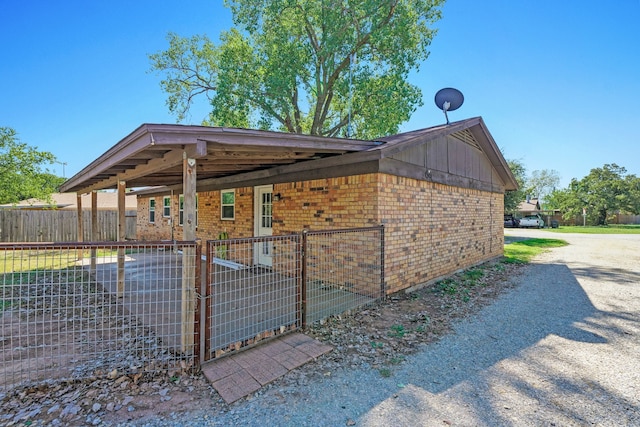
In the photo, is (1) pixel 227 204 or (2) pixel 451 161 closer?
(2) pixel 451 161

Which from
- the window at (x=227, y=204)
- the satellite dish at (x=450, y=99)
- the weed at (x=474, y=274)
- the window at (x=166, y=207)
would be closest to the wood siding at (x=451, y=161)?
the satellite dish at (x=450, y=99)

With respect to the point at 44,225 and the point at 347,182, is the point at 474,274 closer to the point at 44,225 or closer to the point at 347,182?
the point at 347,182

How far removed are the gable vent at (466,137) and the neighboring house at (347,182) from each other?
0.03m

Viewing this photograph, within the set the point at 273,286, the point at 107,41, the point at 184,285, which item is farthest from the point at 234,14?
the point at 184,285

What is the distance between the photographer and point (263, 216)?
26.7 ft

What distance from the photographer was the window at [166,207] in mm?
13487

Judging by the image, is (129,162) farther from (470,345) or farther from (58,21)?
(58,21)

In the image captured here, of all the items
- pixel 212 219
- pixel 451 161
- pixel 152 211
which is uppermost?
pixel 451 161

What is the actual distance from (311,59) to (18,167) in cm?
1589

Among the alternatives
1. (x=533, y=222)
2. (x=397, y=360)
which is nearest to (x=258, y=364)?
(x=397, y=360)

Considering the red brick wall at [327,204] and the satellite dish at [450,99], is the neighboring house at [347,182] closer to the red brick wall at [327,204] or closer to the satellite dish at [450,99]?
the red brick wall at [327,204]

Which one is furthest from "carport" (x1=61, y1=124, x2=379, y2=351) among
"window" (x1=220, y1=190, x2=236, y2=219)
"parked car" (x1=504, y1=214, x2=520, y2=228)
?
"parked car" (x1=504, y1=214, x2=520, y2=228)

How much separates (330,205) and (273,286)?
6.83ft

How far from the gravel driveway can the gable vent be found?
189 inches
